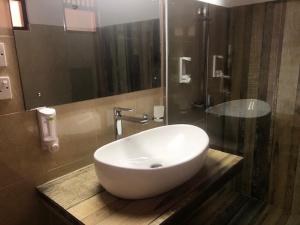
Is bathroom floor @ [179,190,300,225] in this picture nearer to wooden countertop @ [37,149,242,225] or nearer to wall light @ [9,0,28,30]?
wooden countertop @ [37,149,242,225]

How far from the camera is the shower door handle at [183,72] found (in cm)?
179

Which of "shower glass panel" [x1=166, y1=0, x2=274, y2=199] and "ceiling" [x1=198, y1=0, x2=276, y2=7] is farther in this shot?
"ceiling" [x1=198, y1=0, x2=276, y2=7]

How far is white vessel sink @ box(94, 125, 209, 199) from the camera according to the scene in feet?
2.96

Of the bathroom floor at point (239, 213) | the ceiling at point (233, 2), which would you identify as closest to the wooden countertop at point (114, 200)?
the bathroom floor at point (239, 213)

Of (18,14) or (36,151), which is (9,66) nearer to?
(18,14)

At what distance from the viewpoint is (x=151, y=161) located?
1.30m

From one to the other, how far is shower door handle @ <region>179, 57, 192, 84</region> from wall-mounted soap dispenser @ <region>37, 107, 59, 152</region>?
104 centimetres

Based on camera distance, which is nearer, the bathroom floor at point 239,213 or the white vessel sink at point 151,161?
the white vessel sink at point 151,161

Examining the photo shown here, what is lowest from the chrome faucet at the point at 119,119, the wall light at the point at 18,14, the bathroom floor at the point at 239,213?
the bathroom floor at the point at 239,213

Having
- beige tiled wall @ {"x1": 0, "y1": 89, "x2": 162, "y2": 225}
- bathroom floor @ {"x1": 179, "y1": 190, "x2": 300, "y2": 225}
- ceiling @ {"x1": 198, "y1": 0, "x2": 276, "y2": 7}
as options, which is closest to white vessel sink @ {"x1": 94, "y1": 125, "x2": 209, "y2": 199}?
beige tiled wall @ {"x1": 0, "y1": 89, "x2": 162, "y2": 225}

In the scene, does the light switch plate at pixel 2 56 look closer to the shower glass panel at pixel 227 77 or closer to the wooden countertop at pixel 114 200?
the wooden countertop at pixel 114 200

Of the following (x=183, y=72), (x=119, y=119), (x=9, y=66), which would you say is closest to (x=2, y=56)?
(x=9, y=66)

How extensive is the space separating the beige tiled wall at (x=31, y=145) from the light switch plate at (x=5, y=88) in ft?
0.07

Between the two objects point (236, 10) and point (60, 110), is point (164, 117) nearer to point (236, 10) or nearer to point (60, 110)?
point (60, 110)
